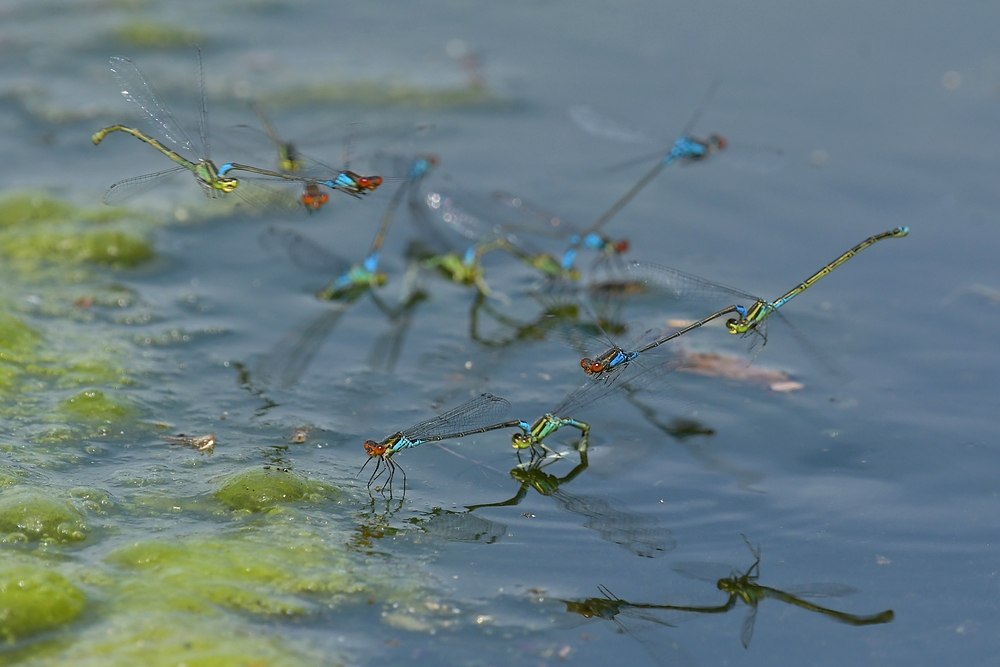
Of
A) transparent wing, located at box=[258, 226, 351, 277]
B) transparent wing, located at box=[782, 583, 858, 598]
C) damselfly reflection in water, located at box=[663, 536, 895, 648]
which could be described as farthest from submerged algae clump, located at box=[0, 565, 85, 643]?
transparent wing, located at box=[258, 226, 351, 277]

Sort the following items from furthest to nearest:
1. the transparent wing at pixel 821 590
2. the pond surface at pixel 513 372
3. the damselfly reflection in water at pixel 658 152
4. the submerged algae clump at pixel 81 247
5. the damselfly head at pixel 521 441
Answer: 1. the damselfly reflection in water at pixel 658 152
2. the submerged algae clump at pixel 81 247
3. the damselfly head at pixel 521 441
4. the transparent wing at pixel 821 590
5. the pond surface at pixel 513 372

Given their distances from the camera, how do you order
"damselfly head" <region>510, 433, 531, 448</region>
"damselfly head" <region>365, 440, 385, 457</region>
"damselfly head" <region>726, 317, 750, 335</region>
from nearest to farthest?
1. "damselfly head" <region>365, 440, 385, 457</region>
2. "damselfly head" <region>510, 433, 531, 448</region>
3. "damselfly head" <region>726, 317, 750, 335</region>

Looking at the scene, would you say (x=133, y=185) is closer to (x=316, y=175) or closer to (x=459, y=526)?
(x=316, y=175)

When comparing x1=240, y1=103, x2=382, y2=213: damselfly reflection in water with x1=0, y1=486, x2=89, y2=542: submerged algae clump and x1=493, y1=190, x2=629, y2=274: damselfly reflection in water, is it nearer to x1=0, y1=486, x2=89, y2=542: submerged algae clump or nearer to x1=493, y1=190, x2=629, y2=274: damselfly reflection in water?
x1=493, y1=190, x2=629, y2=274: damselfly reflection in water

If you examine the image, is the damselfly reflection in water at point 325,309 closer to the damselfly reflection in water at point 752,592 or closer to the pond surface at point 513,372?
the pond surface at point 513,372

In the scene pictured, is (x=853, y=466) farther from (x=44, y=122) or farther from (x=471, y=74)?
(x=44, y=122)

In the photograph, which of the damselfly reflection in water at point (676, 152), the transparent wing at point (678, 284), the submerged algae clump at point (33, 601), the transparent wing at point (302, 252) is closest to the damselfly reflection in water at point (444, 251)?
the transparent wing at point (302, 252)
